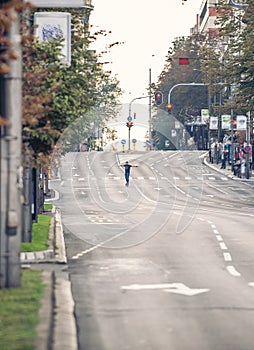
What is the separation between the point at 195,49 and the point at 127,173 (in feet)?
208

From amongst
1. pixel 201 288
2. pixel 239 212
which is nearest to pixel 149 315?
pixel 201 288

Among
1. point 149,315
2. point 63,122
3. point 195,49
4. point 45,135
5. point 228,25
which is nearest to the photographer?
point 149,315

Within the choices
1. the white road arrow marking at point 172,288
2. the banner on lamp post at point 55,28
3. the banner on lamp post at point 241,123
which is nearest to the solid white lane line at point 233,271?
the white road arrow marking at point 172,288

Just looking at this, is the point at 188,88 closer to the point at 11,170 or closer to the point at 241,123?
the point at 241,123

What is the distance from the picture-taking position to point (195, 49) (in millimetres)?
132500

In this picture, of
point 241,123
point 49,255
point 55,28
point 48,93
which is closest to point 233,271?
point 49,255

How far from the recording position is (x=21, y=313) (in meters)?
13.0

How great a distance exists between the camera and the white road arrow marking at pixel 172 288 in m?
17.0

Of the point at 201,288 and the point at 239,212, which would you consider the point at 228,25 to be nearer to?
the point at 239,212

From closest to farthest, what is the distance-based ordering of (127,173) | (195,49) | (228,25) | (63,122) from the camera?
(63,122) < (228,25) < (127,173) < (195,49)

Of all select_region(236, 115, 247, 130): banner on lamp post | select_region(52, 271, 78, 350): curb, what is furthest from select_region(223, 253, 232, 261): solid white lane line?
select_region(236, 115, 247, 130): banner on lamp post

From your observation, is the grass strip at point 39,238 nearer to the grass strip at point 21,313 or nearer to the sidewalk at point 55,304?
the sidewalk at point 55,304

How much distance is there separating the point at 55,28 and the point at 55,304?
11.8 metres

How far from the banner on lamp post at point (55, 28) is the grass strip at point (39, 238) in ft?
14.6
